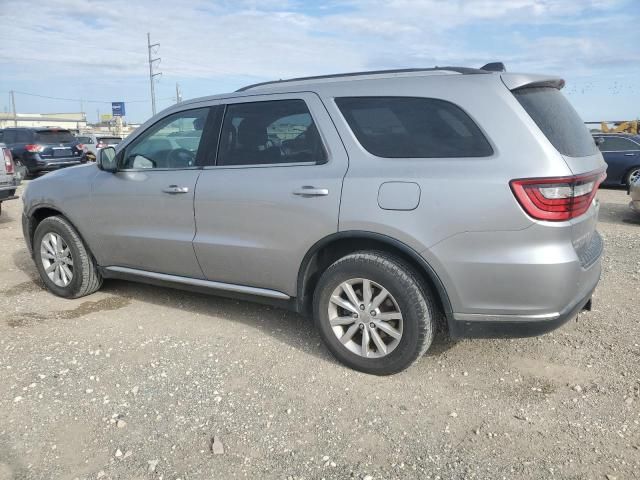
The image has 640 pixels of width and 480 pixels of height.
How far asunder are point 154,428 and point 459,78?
2.57 m

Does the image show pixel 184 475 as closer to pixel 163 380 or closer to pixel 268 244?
pixel 163 380

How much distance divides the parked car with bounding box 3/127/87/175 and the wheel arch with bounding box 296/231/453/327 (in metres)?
15.1

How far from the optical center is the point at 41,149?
16.1 m

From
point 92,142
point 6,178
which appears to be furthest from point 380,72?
point 92,142

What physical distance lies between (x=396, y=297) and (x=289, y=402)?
34.1 inches

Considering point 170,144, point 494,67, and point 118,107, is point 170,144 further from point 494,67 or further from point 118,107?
point 118,107

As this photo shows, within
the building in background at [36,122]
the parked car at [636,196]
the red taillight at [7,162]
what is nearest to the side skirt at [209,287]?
the red taillight at [7,162]

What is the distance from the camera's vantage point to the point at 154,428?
9.39 feet

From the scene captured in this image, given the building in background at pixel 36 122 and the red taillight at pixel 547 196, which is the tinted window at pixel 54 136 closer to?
the red taillight at pixel 547 196

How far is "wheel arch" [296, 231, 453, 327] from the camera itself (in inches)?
121

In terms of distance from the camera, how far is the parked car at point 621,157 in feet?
42.0

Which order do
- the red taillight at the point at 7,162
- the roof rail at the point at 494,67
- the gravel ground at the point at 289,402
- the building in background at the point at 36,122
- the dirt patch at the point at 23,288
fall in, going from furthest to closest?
the building in background at the point at 36,122 < the red taillight at the point at 7,162 < the dirt patch at the point at 23,288 < the roof rail at the point at 494,67 < the gravel ground at the point at 289,402

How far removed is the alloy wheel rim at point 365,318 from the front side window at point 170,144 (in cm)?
157

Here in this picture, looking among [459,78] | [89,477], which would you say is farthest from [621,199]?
[89,477]
